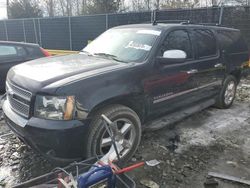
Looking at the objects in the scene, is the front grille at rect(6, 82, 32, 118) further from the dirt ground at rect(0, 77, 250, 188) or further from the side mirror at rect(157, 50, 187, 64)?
the side mirror at rect(157, 50, 187, 64)

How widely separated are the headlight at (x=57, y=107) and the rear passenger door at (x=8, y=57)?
13.1 ft

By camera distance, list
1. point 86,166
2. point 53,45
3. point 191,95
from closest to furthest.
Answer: point 86,166, point 191,95, point 53,45

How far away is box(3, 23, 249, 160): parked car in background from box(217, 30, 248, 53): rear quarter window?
135mm

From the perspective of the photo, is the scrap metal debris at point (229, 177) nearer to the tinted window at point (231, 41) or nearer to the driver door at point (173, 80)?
the driver door at point (173, 80)

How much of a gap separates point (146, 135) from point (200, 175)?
1.28 metres

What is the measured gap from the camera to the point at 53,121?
3121 millimetres

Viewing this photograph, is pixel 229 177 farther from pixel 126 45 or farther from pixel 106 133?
pixel 126 45

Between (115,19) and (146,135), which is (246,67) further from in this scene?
(115,19)

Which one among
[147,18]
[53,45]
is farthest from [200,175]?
[53,45]

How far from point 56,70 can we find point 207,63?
→ 2798mm

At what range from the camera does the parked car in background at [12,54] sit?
21.9 feet

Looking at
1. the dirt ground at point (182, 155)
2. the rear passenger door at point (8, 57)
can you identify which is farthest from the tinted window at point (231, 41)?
the rear passenger door at point (8, 57)

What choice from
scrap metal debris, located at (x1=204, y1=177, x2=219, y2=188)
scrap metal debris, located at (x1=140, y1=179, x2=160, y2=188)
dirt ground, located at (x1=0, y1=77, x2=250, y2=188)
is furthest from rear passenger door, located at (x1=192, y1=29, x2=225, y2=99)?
scrap metal debris, located at (x1=140, y1=179, x2=160, y2=188)

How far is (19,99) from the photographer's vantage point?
3496 millimetres
